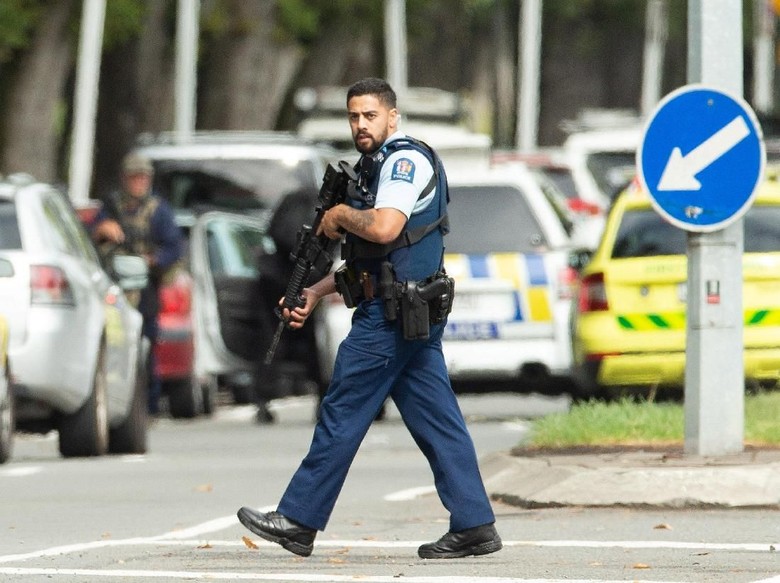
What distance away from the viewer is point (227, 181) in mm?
22547

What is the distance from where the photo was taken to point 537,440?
13734mm

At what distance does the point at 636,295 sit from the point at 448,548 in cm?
759

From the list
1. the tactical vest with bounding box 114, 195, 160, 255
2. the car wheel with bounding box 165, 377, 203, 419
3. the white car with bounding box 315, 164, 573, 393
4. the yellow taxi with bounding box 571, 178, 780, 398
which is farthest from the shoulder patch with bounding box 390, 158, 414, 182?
the car wheel with bounding box 165, 377, 203, 419

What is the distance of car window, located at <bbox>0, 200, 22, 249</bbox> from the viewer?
15.0 m

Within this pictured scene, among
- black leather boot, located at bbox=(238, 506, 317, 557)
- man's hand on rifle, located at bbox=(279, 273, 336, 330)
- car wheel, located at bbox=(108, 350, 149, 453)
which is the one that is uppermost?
man's hand on rifle, located at bbox=(279, 273, 336, 330)

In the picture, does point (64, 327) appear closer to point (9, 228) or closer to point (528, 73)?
point (9, 228)

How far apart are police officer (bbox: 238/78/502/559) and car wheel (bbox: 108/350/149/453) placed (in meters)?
6.63

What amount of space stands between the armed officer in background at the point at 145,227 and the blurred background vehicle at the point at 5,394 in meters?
4.68

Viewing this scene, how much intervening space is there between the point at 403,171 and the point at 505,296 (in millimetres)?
9221

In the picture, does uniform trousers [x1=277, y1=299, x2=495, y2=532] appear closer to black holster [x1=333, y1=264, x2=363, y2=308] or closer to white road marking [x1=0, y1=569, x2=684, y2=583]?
black holster [x1=333, y1=264, x2=363, y2=308]

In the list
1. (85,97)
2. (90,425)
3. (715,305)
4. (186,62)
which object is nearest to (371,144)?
(715,305)

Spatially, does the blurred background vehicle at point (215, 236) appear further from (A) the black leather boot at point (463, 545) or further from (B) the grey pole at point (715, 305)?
(A) the black leather boot at point (463, 545)

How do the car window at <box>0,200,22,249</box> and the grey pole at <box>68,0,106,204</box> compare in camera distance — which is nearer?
the car window at <box>0,200,22,249</box>

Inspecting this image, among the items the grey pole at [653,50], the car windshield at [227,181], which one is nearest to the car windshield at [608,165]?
the car windshield at [227,181]
